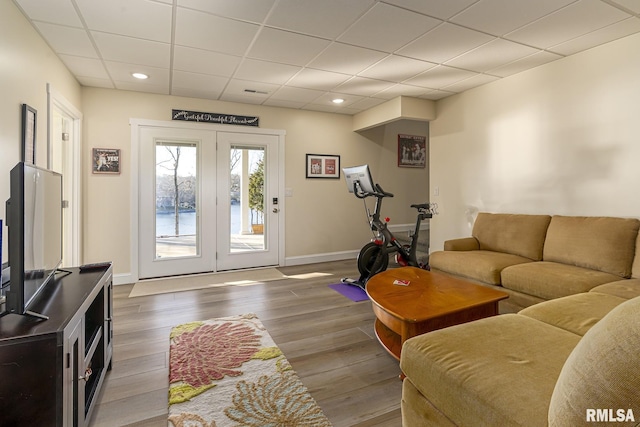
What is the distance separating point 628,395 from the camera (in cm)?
71

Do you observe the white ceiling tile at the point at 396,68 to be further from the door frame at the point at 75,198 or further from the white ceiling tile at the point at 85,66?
the door frame at the point at 75,198

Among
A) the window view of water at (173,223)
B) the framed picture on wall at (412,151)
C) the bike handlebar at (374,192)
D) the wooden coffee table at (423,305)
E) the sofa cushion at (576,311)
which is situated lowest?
the wooden coffee table at (423,305)

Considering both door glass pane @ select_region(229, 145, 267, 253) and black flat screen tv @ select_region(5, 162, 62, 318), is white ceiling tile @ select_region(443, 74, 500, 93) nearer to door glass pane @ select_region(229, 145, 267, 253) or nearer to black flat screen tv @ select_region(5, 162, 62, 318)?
door glass pane @ select_region(229, 145, 267, 253)

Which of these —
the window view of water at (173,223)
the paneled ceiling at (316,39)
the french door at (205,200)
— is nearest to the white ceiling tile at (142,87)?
the paneled ceiling at (316,39)

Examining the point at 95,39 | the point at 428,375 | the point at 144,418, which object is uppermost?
the point at 95,39

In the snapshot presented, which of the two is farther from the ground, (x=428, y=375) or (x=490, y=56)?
(x=490, y=56)

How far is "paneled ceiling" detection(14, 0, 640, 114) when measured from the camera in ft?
7.71

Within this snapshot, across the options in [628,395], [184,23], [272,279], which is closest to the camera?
[628,395]

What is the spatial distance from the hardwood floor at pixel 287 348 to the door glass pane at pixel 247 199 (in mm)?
1080

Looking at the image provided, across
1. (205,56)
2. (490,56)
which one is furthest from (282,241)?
(490,56)

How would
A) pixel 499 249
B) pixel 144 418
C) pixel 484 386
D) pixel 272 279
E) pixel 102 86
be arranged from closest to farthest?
pixel 484 386 → pixel 144 418 → pixel 499 249 → pixel 102 86 → pixel 272 279

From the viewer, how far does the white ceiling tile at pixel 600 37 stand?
2.62 meters

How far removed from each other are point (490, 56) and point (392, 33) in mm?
1220

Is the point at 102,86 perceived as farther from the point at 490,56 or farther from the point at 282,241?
the point at 490,56
